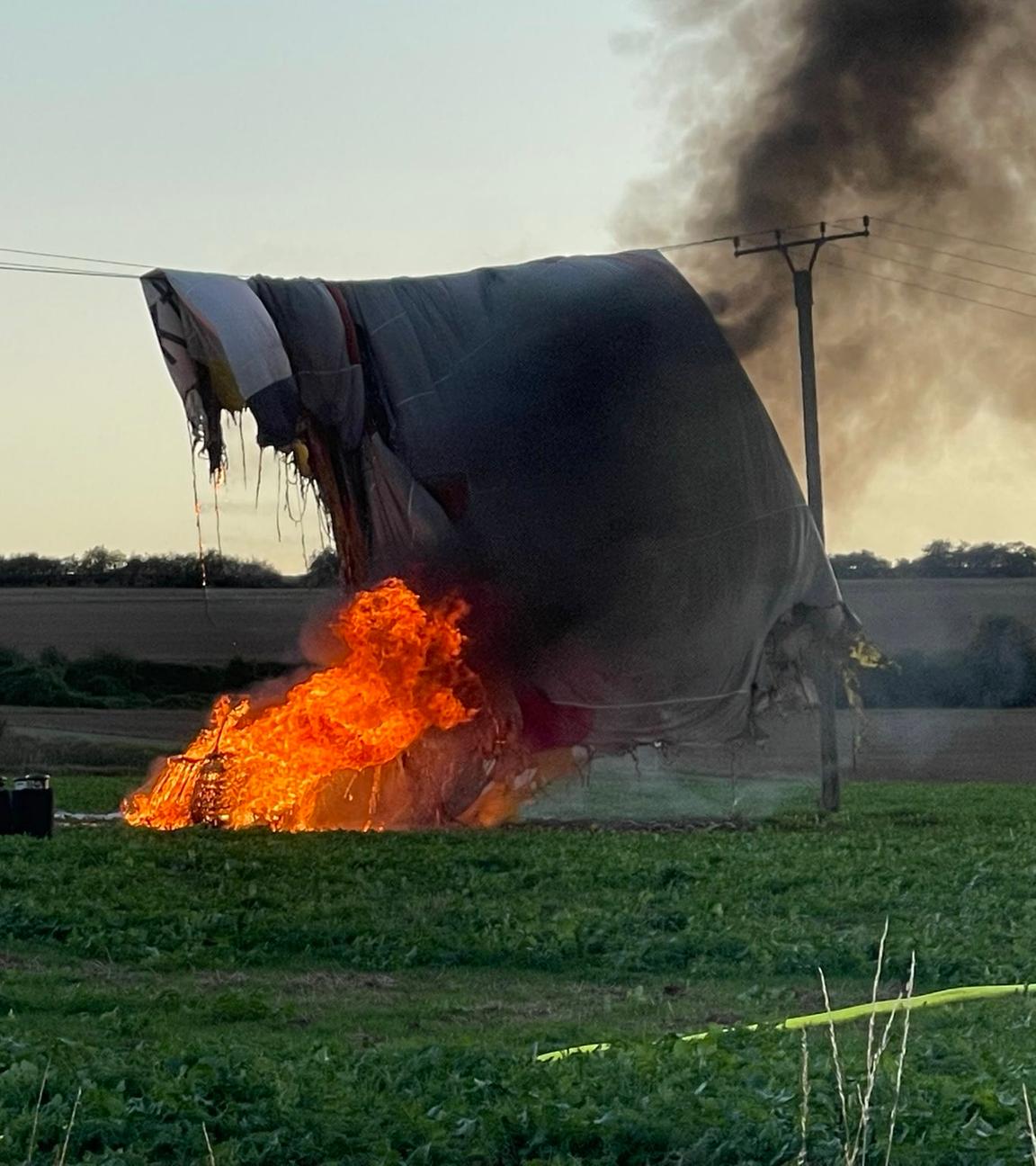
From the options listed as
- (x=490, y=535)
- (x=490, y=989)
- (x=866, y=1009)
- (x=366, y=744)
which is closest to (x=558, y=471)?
(x=490, y=535)

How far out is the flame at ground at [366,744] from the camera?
20531mm

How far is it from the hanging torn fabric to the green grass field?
2009 millimetres

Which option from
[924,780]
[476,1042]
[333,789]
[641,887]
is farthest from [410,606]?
[924,780]

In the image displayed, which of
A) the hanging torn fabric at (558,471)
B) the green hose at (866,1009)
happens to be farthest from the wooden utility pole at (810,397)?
the green hose at (866,1009)

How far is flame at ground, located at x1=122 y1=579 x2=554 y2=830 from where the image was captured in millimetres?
20531

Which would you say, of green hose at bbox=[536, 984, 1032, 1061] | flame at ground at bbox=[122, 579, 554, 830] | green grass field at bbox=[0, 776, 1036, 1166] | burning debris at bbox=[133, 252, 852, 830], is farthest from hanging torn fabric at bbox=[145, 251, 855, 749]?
green hose at bbox=[536, 984, 1032, 1061]

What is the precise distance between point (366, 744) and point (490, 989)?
927cm

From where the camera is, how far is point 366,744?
68.1ft

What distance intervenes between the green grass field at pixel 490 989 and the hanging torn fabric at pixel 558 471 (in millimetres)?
2009

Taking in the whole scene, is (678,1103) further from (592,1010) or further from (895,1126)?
(592,1010)

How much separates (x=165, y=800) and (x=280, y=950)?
850 centimetres

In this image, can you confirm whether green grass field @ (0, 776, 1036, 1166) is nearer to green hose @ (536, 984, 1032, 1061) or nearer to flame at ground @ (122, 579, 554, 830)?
green hose @ (536, 984, 1032, 1061)

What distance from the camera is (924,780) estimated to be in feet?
128

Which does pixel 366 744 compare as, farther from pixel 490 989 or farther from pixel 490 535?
pixel 490 989
